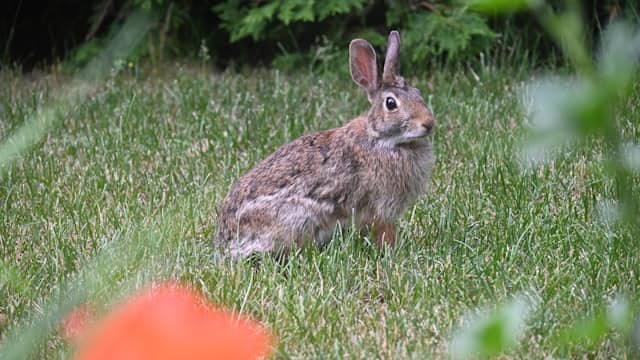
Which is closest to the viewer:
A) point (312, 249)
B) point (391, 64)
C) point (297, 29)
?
point (312, 249)

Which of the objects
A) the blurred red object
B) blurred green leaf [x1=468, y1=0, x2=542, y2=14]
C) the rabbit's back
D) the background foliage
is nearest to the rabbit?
the rabbit's back

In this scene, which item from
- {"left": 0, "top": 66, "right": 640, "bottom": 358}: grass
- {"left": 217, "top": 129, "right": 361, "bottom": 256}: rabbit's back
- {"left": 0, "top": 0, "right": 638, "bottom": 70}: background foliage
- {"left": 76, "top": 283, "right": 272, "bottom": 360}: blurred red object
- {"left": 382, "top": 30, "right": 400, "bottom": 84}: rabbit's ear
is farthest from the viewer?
{"left": 0, "top": 0, "right": 638, "bottom": 70}: background foliage

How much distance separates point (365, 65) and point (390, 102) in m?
0.23

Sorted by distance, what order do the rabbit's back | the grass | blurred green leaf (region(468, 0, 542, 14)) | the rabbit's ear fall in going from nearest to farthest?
blurred green leaf (region(468, 0, 542, 14)) → the grass → the rabbit's back → the rabbit's ear

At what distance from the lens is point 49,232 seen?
12.6 ft

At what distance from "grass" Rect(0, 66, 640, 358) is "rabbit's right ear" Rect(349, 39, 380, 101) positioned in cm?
55

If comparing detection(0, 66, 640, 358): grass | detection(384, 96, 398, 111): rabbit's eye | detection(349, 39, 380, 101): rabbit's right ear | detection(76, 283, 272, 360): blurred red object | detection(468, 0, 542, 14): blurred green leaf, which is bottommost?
detection(0, 66, 640, 358): grass

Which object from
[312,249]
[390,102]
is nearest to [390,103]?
[390,102]

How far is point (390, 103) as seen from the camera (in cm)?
380

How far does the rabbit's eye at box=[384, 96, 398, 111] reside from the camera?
378cm

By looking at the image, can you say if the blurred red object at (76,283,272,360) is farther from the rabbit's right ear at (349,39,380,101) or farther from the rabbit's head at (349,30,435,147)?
the rabbit's right ear at (349,39,380,101)

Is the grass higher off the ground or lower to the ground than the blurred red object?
lower

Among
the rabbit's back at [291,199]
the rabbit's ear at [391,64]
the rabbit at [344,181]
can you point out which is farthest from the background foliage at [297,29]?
the rabbit's back at [291,199]

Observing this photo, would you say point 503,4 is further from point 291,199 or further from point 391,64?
point 391,64
